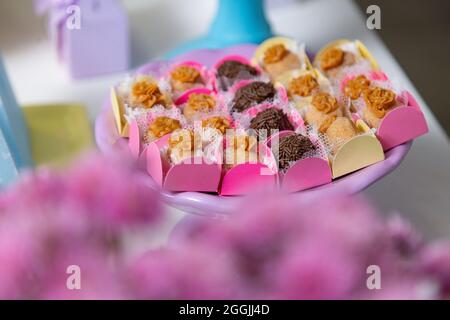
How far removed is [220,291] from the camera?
23 centimetres

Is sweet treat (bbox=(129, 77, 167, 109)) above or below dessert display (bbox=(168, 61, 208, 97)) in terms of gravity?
below

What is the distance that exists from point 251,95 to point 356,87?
0.11m

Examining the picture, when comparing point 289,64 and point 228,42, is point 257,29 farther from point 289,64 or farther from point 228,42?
point 289,64

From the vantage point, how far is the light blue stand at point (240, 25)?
942 millimetres

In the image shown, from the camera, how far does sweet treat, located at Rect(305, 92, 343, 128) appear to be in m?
0.71

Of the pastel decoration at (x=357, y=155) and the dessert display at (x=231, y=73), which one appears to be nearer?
the pastel decoration at (x=357, y=155)

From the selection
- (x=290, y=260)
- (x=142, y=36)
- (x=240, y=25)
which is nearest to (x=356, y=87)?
(x=240, y=25)

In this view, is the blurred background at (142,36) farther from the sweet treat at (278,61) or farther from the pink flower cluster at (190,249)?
the pink flower cluster at (190,249)

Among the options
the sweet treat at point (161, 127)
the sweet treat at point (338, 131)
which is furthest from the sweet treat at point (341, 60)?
the sweet treat at point (161, 127)

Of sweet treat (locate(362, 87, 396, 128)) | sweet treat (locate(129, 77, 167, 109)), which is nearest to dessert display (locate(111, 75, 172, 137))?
sweet treat (locate(129, 77, 167, 109))

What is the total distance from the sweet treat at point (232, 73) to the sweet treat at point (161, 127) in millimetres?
110

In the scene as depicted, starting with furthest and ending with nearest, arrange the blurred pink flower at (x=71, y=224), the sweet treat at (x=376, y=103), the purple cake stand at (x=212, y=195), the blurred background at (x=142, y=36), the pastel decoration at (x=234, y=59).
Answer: the blurred background at (x=142, y=36), the pastel decoration at (x=234, y=59), the sweet treat at (x=376, y=103), the purple cake stand at (x=212, y=195), the blurred pink flower at (x=71, y=224)

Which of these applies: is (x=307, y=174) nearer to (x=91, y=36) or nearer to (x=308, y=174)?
(x=308, y=174)

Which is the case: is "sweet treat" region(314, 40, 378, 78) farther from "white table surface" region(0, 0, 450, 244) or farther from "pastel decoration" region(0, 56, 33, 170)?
"pastel decoration" region(0, 56, 33, 170)
